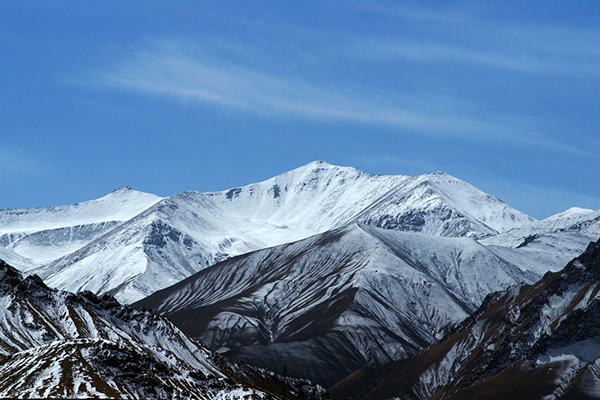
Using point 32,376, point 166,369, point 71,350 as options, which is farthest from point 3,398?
point 166,369

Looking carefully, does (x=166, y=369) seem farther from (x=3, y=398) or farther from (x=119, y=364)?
(x=3, y=398)

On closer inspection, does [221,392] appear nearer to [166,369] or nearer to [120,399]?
[166,369]

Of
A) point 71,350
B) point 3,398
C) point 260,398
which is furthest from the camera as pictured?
point 260,398

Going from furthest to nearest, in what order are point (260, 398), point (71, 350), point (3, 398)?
point (260, 398), point (71, 350), point (3, 398)

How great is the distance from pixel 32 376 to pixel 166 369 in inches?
1316

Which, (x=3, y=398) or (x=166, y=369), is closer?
(x=3, y=398)

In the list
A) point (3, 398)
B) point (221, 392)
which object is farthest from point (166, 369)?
point (3, 398)

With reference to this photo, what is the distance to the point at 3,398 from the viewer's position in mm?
158000

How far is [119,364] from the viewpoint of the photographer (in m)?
179

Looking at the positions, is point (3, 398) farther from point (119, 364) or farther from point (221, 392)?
point (221, 392)

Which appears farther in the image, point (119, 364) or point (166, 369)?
point (166, 369)

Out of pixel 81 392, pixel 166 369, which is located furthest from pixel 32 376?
pixel 166 369

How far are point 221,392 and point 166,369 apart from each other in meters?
10.3

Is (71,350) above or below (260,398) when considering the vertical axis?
above
